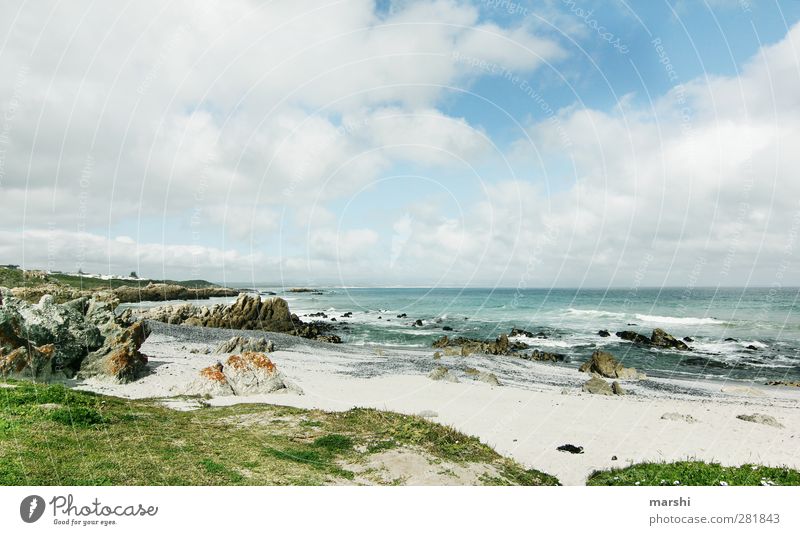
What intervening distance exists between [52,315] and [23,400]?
837 cm

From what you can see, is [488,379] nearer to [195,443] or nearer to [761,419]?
[761,419]

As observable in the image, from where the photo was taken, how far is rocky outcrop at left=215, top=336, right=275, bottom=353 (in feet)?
99.6

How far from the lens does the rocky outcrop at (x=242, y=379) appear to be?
17.9 meters

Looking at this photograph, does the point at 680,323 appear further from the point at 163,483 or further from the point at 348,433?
the point at 163,483

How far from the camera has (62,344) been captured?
18609mm

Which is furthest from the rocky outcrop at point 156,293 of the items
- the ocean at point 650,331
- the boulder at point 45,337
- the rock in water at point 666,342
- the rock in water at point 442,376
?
the rock in water at point 666,342

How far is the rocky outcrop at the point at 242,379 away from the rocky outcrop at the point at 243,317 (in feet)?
99.2

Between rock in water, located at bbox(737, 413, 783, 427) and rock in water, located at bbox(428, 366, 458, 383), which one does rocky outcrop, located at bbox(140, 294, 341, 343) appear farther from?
rock in water, located at bbox(737, 413, 783, 427)

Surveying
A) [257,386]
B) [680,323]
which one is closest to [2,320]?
[257,386]

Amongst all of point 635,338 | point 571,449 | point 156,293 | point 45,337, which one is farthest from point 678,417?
point 156,293

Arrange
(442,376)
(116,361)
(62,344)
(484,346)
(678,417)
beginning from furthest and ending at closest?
(484,346)
(442,376)
(116,361)
(62,344)
(678,417)

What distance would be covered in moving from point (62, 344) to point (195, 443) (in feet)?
40.4

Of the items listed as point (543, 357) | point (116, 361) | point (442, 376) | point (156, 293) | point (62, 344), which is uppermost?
point (62, 344)

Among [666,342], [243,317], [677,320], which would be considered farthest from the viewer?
[677,320]
